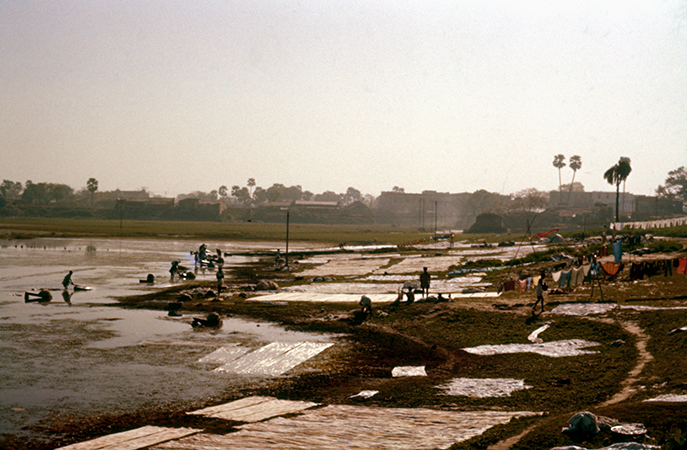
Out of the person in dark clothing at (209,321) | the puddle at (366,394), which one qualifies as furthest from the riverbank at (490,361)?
the person in dark clothing at (209,321)

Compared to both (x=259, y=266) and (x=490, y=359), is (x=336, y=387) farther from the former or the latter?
(x=259, y=266)

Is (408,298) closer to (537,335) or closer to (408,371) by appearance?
(537,335)

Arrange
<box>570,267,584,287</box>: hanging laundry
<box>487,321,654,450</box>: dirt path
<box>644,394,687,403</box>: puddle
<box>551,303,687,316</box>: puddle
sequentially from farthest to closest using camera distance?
<box>570,267,584,287</box>: hanging laundry → <box>551,303,687,316</box>: puddle → <box>644,394,687,403</box>: puddle → <box>487,321,654,450</box>: dirt path

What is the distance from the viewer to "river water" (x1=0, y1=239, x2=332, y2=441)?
1805 cm

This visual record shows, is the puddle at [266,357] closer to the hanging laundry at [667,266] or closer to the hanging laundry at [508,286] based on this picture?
the hanging laundry at [508,286]

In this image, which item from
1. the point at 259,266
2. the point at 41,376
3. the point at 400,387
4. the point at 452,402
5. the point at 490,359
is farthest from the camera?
the point at 259,266

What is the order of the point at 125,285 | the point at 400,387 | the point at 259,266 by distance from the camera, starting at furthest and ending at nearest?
the point at 259,266 < the point at 125,285 < the point at 400,387

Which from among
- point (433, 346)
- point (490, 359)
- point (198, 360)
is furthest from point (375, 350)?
point (198, 360)

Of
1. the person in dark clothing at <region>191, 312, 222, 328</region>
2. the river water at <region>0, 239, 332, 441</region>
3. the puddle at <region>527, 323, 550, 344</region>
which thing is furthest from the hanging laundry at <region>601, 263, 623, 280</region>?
the person in dark clothing at <region>191, 312, 222, 328</region>

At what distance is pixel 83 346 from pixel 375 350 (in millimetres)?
12947

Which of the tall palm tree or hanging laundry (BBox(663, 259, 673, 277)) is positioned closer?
hanging laundry (BBox(663, 259, 673, 277))

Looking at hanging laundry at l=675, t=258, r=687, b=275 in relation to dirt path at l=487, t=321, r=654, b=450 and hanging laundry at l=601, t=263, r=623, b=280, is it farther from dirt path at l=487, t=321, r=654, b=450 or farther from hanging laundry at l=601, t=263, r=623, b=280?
dirt path at l=487, t=321, r=654, b=450

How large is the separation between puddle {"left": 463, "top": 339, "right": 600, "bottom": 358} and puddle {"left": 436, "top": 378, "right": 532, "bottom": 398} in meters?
4.16

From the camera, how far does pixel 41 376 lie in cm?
2102
